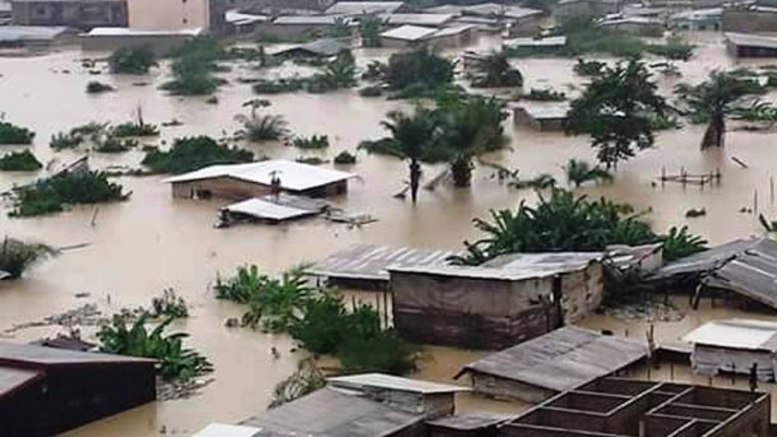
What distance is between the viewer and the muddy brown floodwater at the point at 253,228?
12.4 meters

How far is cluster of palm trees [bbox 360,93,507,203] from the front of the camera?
19.0 meters

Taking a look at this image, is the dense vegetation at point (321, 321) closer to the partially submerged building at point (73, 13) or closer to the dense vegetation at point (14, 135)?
the dense vegetation at point (14, 135)

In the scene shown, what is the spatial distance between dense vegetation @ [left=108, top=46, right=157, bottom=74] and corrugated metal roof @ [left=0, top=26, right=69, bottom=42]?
6.73 meters

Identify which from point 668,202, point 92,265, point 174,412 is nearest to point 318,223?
point 92,265

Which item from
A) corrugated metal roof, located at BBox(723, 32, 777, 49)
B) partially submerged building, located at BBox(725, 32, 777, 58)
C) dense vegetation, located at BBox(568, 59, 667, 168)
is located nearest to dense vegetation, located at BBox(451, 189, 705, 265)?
dense vegetation, located at BBox(568, 59, 667, 168)

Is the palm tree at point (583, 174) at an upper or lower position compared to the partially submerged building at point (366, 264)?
lower

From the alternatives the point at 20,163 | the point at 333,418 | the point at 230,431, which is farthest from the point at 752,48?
the point at 230,431

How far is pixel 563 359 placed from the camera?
11.4 metres

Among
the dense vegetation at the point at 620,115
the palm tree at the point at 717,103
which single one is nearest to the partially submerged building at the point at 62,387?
the dense vegetation at the point at 620,115

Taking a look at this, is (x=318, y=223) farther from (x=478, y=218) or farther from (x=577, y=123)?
(x=577, y=123)

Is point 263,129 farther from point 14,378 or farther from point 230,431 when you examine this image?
point 230,431

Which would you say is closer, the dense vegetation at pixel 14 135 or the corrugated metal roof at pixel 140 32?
the dense vegetation at pixel 14 135

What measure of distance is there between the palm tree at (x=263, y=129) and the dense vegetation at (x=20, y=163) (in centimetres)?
332

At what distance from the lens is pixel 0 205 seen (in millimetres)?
20016
